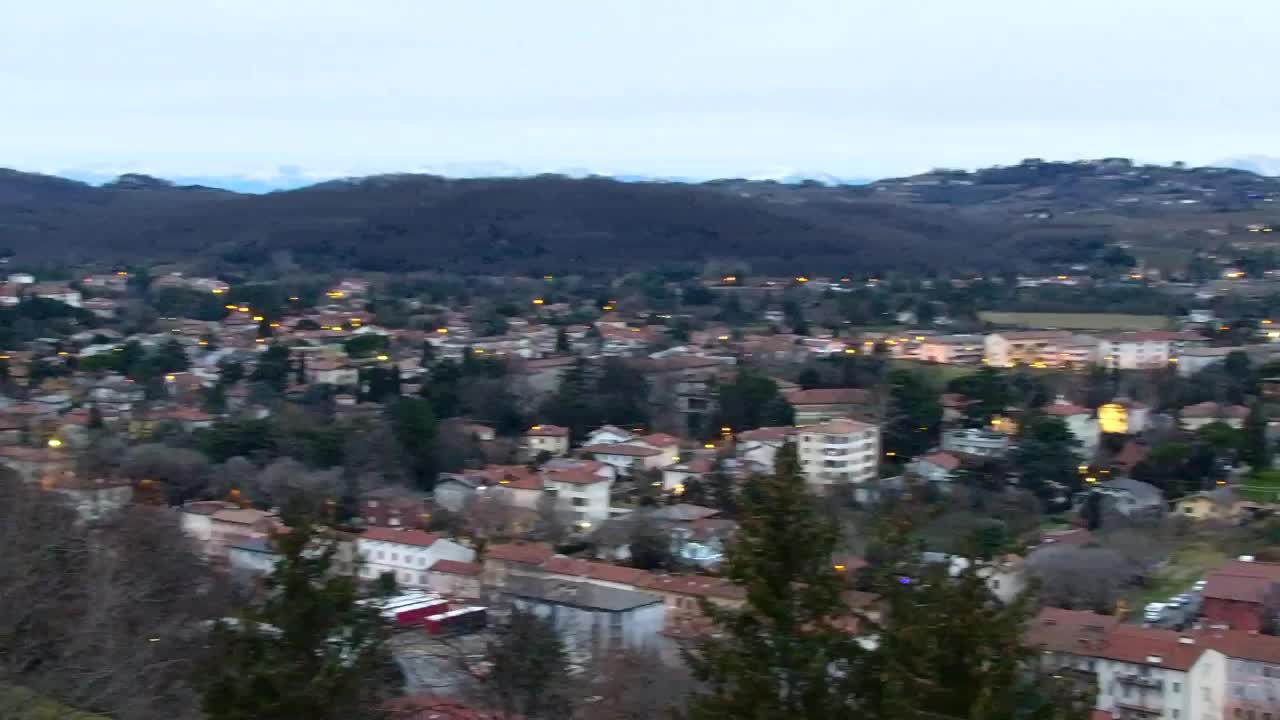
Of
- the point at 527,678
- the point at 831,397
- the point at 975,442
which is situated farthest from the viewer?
the point at 831,397

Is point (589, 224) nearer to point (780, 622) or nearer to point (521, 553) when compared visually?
point (521, 553)

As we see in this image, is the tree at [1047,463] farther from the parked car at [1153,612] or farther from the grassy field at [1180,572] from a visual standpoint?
the parked car at [1153,612]

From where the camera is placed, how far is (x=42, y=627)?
664cm

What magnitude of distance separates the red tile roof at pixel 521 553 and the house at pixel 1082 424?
8.14 meters

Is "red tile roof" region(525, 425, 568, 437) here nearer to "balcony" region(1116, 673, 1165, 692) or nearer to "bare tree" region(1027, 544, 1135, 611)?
"bare tree" region(1027, 544, 1135, 611)

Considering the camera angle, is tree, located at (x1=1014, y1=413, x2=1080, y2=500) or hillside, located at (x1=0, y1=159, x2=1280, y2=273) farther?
hillside, located at (x1=0, y1=159, x2=1280, y2=273)

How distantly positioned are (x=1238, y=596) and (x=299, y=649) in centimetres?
866

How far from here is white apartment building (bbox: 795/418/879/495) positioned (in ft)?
56.3

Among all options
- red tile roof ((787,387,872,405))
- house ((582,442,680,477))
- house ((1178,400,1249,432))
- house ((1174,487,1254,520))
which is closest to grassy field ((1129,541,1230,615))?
house ((1174,487,1254,520))

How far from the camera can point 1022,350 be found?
1056 inches

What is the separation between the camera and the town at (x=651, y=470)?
25.9 feet

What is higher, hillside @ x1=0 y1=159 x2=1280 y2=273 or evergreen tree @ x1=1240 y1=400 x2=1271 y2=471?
hillside @ x1=0 y1=159 x2=1280 y2=273

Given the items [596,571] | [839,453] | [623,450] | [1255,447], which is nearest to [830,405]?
[839,453]

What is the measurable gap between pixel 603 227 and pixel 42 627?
149 feet
